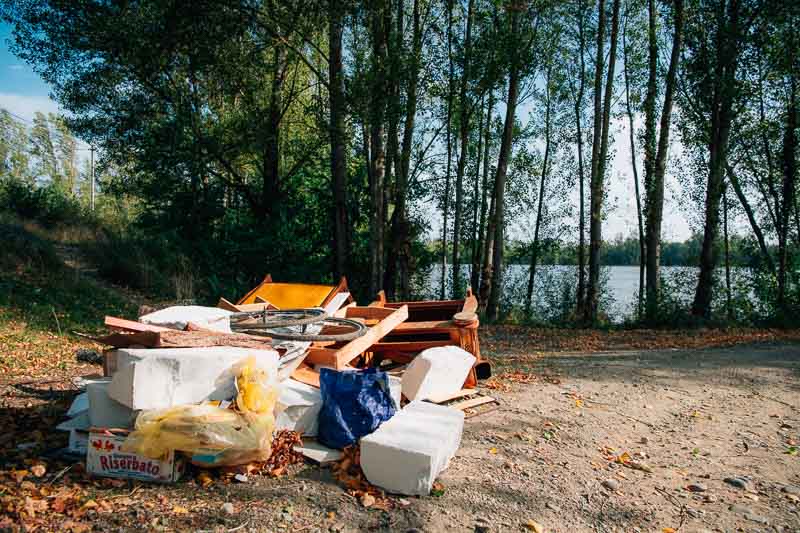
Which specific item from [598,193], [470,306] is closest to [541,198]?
[598,193]

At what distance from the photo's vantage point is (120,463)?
11.0 ft

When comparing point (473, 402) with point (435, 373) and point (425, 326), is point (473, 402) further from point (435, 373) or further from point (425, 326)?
point (425, 326)

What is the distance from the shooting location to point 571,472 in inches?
150

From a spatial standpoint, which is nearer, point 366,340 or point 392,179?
point 366,340

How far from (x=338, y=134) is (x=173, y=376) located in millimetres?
10947

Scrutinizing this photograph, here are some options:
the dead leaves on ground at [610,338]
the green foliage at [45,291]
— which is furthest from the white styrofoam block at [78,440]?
the dead leaves on ground at [610,338]

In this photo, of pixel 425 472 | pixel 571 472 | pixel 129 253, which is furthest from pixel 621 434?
pixel 129 253

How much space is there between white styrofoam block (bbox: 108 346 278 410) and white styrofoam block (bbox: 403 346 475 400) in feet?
→ 4.70

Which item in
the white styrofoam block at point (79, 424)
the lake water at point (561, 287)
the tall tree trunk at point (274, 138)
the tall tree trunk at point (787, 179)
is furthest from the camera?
the lake water at point (561, 287)

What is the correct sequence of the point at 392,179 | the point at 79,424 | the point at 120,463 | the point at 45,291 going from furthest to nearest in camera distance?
the point at 392,179
the point at 45,291
the point at 79,424
the point at 120,463

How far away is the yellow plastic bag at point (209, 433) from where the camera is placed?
128 inches

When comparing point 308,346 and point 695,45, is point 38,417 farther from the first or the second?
point 695,45

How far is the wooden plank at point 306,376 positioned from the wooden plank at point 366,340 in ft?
0.71

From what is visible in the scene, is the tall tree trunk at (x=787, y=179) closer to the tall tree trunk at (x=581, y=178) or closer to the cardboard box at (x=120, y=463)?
the tall tree trunk at (x=581, y=178)
